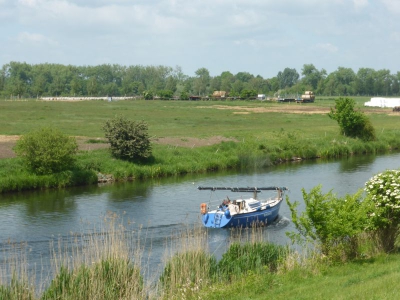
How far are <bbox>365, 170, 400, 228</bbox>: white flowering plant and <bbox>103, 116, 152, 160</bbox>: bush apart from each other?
111 ft

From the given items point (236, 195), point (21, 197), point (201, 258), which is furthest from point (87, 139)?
point (201, 258)

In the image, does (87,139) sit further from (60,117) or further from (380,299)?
(380,299)

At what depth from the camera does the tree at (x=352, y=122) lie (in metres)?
74.8

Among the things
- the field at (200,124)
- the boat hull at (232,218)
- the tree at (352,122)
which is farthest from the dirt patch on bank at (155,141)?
the boat hull at (232,218)

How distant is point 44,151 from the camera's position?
47.5m

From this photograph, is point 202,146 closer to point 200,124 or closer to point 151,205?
point 151,205

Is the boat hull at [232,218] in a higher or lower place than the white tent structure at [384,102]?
lower

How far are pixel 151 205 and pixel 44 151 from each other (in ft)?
38.5

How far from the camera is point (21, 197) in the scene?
145ft

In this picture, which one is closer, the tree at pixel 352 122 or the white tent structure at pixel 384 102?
the tree at pixel 352 122

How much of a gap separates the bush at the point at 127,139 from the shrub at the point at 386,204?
33691mm

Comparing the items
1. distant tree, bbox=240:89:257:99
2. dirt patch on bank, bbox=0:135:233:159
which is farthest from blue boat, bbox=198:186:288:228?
distant tree, bbox=240:89:257:99

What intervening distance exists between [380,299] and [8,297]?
33.8 ft

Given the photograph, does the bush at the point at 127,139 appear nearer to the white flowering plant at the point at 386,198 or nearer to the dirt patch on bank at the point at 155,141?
the dirt patch on bank at the point at 155,141
